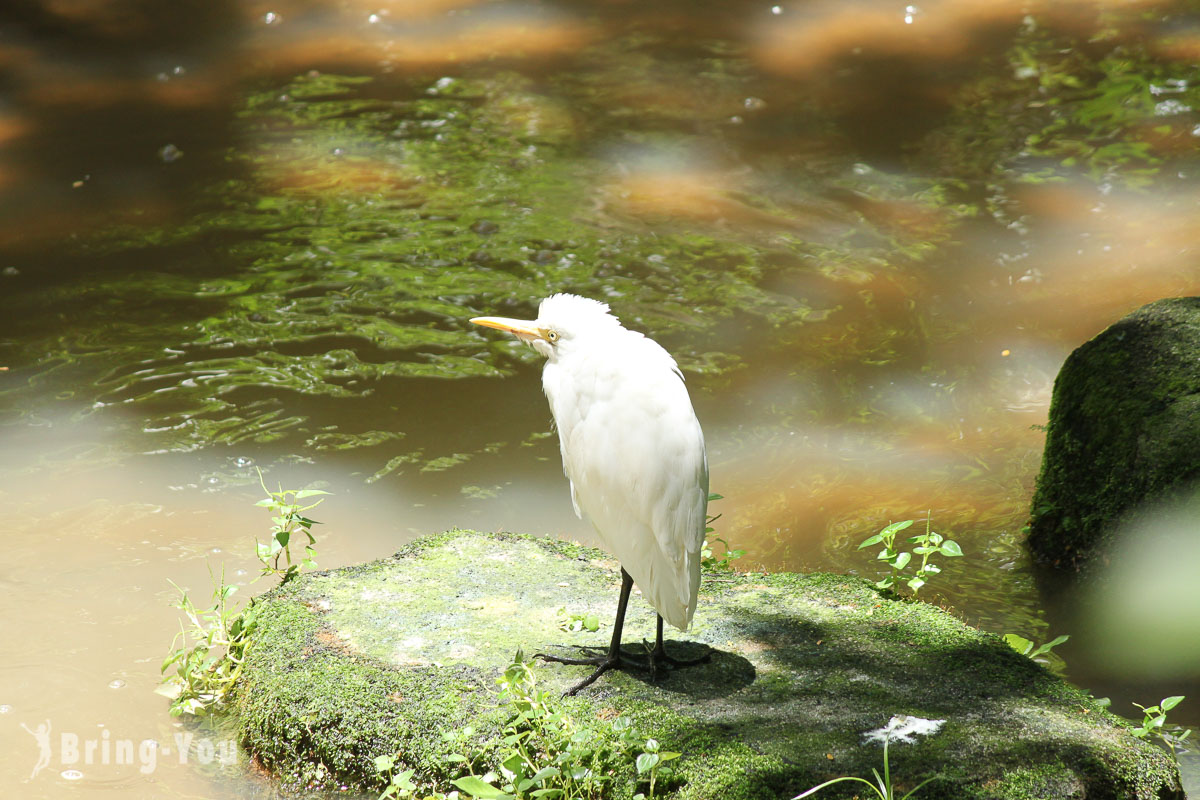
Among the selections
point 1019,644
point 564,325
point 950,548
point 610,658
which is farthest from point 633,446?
point 1019,644

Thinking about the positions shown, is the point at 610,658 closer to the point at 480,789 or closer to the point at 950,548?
the point at 480,789

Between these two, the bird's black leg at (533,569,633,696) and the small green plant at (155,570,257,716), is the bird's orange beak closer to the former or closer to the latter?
the bird's black leg at (533,569,633,696)

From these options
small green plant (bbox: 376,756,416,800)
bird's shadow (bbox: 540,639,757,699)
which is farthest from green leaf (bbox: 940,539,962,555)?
small green plant (bbox: 376,756,416,800)

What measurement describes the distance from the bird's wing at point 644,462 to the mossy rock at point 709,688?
0.36 meters

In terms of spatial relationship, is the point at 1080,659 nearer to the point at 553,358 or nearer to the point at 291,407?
the point at 553,358

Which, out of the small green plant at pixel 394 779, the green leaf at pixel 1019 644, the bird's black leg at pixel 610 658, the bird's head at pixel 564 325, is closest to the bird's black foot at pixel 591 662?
the bird's black leg at pixel 610 658

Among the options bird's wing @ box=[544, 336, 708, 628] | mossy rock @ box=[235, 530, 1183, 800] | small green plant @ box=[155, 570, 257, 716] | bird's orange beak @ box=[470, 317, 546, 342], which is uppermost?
bird's orange beak @ box=[470, 317, 546, 342]

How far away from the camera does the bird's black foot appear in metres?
2.93

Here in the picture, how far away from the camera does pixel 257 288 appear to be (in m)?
7.15

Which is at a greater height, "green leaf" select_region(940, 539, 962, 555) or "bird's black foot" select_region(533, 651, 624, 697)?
"green leaf" select_region(940, 539, 962, 555)

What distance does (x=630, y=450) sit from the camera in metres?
2.83

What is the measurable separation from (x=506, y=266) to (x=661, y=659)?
4.71 metres

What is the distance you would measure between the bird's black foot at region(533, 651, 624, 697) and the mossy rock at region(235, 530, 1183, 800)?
30mm

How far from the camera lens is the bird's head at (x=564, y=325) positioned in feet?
9.68
